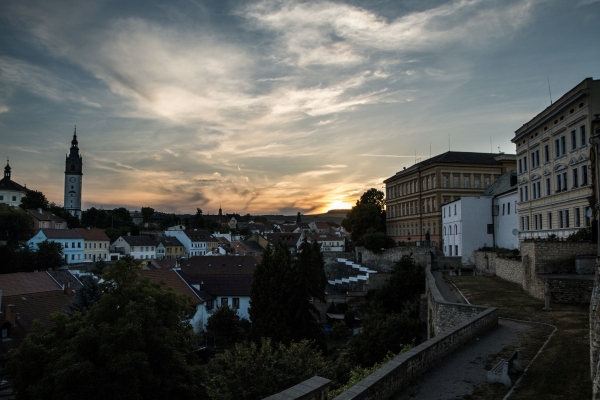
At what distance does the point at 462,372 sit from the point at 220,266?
47628mm

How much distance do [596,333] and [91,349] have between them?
54.0ft

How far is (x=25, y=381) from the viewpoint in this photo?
1772cm

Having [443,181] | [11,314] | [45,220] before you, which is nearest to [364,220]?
[443,181]

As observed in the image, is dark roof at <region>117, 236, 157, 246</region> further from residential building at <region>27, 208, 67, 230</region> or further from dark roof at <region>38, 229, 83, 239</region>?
residential building at <region>27, 208, 67, 230</region>

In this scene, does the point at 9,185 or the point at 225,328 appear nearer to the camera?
the point at 225,328

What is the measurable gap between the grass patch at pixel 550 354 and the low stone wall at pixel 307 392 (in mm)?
3856

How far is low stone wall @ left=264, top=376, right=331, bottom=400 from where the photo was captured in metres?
6.63

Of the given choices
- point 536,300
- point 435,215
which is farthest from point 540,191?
point 435,215

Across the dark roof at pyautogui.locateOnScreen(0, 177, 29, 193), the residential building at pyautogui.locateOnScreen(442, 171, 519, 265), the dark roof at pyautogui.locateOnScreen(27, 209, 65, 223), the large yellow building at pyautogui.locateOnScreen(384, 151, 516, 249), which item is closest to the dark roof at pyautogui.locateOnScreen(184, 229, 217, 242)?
the dark roof at pyautogui.locateOnScreen(27, 209, 65, 223)

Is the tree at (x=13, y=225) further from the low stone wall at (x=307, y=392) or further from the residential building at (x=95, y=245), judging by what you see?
the low stone wall at (x=307, y=392)

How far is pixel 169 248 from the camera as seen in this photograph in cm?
10456

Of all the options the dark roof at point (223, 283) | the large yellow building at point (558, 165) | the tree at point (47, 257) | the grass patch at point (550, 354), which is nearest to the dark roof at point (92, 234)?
the tree at point (47, 257)

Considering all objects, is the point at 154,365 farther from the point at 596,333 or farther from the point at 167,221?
the point at 167,221

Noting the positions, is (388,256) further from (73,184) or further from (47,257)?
(73,184)
